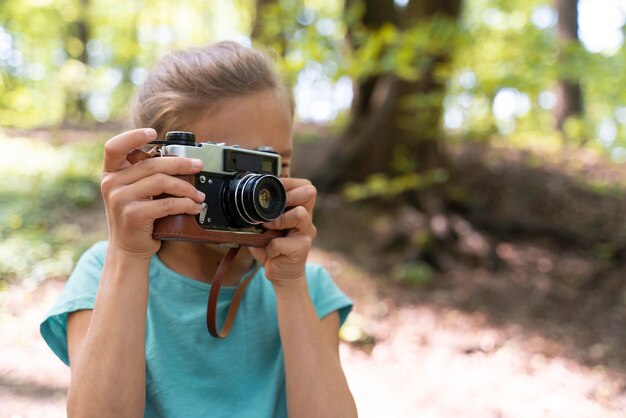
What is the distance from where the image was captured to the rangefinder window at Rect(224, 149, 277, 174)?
4.62ft

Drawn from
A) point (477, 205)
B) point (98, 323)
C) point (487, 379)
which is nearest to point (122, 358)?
point (98, 323)

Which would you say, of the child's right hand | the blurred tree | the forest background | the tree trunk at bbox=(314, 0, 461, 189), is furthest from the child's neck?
the blurred tree

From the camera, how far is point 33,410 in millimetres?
2896

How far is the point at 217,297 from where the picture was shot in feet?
4.69

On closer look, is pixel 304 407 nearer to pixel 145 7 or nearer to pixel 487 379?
pixel 487 379

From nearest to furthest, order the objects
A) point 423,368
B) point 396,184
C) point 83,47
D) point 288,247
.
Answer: point 288,247, point 423,368, point 396,184, point 83,47

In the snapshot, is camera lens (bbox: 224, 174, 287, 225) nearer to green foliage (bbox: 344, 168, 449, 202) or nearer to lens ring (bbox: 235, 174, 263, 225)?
lens ring (bbox: 235, 174, 263, 225)

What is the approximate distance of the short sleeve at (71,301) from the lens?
1.38 m

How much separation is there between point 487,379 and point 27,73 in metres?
13.3

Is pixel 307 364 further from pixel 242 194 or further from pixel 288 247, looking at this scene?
pixel 242 194

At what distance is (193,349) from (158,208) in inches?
16.3

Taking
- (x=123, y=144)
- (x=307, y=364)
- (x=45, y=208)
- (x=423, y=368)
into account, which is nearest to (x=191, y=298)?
(x=307, y=364)

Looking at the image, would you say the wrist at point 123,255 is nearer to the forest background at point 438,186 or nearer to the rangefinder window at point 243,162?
Answer: the rangefinder window at point 243,162

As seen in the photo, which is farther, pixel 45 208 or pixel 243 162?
pixel 45 208
